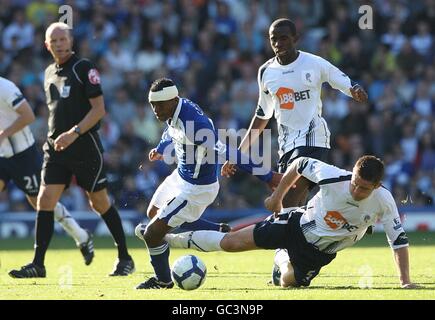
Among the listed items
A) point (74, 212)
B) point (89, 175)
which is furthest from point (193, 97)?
point (89, 175)

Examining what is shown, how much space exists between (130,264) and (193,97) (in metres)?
8.36

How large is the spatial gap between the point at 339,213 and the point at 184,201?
145cm

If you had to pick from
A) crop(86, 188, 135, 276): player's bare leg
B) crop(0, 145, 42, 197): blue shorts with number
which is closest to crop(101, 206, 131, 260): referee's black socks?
crop(86, 188, 135, 276): player's bare leg

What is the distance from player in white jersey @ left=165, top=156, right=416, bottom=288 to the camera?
349 inches

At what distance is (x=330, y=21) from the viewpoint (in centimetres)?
2033

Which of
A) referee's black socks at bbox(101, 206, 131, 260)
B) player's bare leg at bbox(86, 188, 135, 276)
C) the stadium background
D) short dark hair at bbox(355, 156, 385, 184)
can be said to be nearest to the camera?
short dark hair at bbox(355, 156, 385, 184)

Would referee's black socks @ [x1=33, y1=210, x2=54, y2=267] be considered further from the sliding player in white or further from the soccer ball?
the sliding player in white

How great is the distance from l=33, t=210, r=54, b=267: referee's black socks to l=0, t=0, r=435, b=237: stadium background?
6084 mm

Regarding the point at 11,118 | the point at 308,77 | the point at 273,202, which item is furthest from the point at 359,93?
the point at 11,118

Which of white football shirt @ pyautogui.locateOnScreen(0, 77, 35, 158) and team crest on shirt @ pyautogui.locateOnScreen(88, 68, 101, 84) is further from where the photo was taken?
white football shirt @ pyautogui.locateOnScreen(0, 77, 35, 158)

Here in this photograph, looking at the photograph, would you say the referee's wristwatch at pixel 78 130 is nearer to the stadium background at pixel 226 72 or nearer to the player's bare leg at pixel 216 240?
the player's bare leg at pixel 216 240

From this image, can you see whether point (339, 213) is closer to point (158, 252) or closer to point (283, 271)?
point (283, 271)

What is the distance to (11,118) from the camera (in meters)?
11.6
